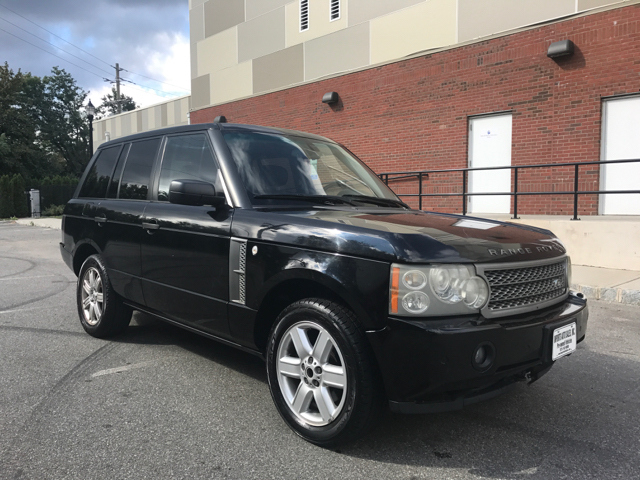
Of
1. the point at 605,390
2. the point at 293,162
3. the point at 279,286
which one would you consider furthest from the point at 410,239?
the point at 605,390

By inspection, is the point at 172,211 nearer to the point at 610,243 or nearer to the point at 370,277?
the point at 370,277

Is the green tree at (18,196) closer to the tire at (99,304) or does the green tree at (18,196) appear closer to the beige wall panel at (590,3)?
the tire at (99,304)


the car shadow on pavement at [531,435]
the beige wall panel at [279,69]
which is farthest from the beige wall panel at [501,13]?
the car shadow on pavement at [531,435]

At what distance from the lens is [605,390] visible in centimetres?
375

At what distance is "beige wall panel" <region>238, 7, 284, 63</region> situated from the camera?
18156mm

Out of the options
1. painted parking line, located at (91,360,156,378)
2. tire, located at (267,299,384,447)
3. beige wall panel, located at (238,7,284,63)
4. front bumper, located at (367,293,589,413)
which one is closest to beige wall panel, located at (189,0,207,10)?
beige wall panel, located at (238,7,284,63)

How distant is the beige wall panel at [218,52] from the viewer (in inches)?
789

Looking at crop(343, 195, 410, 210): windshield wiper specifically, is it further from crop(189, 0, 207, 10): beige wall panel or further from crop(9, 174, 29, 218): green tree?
crop(9, 174, 29, 218): green tree

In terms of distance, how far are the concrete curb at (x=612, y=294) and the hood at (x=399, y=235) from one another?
4090mm

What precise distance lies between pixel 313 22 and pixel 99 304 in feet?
47.1

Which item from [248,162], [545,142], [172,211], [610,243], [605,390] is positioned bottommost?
[605,390]

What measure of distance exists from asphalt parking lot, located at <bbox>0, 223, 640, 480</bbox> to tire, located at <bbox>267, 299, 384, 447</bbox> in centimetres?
15

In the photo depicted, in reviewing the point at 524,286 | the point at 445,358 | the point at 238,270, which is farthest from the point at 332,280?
the point at 524,286

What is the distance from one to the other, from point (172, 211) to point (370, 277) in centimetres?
193
